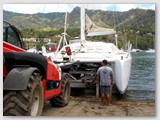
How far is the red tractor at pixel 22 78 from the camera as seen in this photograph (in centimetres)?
449

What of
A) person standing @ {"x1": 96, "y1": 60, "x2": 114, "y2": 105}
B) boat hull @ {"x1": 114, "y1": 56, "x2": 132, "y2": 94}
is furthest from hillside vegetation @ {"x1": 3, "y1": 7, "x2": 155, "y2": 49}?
person standing @ {"x1": 96, "y1": 60, "x2": 114, "y2": 105}

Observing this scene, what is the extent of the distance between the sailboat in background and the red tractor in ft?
9.71

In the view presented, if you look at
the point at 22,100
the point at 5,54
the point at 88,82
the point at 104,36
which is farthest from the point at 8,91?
the point at 104,36

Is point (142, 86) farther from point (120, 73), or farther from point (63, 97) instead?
point (63, 97)

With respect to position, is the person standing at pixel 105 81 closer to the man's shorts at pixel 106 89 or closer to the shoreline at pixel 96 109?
the man's shorts at pixel 106 89

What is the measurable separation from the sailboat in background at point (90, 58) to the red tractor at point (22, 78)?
2960 millimetres

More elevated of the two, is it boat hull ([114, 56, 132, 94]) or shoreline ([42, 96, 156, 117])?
boat hull ([114, 56, 132, 94])

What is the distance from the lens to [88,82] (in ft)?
28.9

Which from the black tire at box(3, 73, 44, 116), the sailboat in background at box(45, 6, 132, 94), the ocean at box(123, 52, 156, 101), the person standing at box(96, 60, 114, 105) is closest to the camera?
the black tire at box(3, 73, 44, 116)

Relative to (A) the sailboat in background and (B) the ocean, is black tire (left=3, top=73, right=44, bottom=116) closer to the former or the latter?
(B) the ocean

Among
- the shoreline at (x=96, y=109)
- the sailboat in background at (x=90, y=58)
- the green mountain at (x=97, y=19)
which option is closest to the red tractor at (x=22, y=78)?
the shoreline at (x=96, y=109)

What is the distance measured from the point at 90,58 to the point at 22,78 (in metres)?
4.76

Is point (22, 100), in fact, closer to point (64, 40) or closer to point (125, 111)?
point (125, 111)

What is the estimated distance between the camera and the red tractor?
14.7 ft
